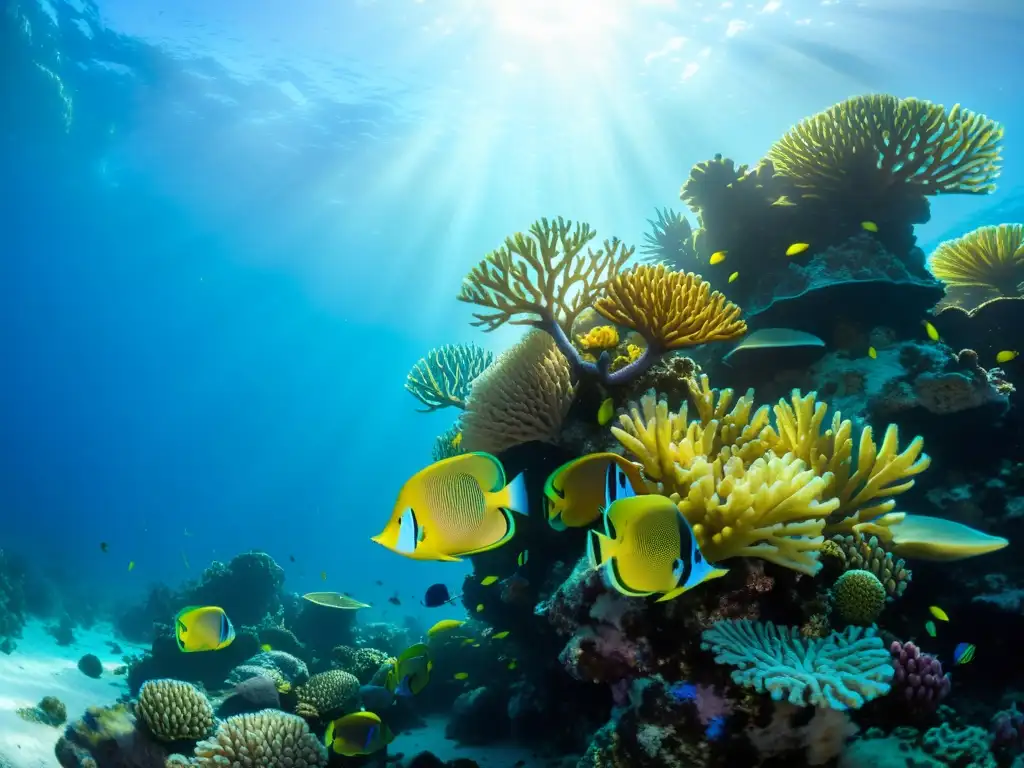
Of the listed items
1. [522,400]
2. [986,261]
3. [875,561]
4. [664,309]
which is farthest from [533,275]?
[986,261]

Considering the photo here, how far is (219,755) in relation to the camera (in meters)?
4.60

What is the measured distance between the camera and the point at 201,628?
473cm

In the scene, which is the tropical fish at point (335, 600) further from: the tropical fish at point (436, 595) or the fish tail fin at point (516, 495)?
the fish tail fin at point (516, 495)

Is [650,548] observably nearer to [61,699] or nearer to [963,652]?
[963,652]

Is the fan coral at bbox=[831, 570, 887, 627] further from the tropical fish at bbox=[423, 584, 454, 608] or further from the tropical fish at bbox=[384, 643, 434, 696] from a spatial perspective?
the tropical fish at bbox=[384, 643, 434, 696]

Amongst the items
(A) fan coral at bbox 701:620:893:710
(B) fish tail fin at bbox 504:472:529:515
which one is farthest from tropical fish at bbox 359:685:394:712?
(B) fish tail fin at bbox 504:472:529:515

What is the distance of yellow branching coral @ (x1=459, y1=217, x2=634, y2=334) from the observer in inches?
199

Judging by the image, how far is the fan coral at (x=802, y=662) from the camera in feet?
7.91

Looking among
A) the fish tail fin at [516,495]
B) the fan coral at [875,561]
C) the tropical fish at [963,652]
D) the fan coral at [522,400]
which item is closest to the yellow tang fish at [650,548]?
the fish tail fin at [516,495]

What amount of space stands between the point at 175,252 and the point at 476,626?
56.8 m

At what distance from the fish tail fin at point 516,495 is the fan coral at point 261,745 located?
15.6ft

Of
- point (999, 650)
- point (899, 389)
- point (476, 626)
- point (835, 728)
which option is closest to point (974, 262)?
point (899, 389)

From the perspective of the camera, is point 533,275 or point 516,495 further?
point 533,275

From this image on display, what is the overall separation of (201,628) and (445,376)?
4.46 metres
